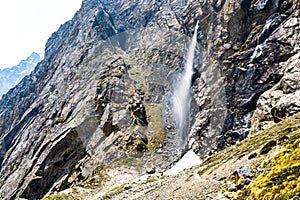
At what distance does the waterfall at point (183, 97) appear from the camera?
108000 millimetres

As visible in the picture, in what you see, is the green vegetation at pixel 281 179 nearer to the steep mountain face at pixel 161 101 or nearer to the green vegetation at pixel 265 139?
the green vegetation at pixel 265 139

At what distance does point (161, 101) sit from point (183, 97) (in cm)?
1476

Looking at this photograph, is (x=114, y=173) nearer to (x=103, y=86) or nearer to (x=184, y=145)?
(x=184, y=145)

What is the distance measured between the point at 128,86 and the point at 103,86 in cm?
1283

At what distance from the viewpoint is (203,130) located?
95.6 m

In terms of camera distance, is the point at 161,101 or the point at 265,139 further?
the point at 161,101

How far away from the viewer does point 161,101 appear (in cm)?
13512

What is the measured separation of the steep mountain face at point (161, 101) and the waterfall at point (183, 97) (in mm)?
3031

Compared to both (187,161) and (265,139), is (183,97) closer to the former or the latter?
(187,161)

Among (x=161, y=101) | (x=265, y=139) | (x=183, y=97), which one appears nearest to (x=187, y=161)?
(x=265, y=139)

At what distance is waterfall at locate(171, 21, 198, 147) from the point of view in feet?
354

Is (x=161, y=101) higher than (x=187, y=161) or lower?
higher

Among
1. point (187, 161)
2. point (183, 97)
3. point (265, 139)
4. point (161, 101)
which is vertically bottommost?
point (265, 139)

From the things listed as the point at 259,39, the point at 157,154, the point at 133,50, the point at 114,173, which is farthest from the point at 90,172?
the point at 133,50
